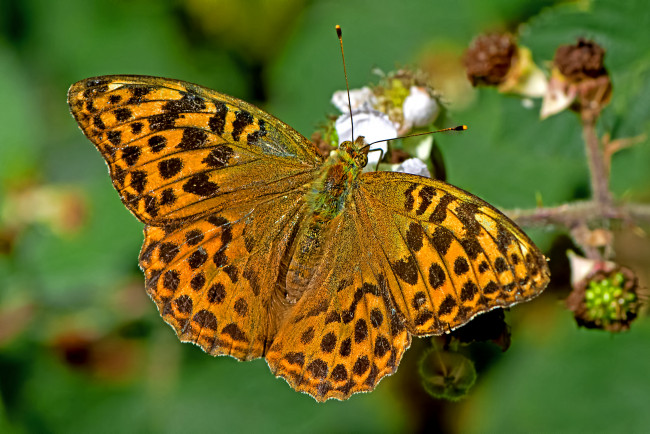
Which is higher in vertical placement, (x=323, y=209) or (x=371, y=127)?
A: (x=371, y=127)

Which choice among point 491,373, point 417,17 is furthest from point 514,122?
point 491,373

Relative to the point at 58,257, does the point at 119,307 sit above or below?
below

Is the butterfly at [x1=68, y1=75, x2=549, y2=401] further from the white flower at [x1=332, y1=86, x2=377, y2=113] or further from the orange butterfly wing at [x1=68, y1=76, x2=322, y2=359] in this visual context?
the white flower at [x1=332, y1=86, x2=377, y2=113]

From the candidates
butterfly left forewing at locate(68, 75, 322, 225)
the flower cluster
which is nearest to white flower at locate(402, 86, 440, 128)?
the flower cluster

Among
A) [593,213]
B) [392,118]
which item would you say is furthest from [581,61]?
[392,118]

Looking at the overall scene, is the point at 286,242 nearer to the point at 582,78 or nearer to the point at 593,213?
the point at 593,213

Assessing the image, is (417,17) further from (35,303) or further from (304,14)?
(35,303)
